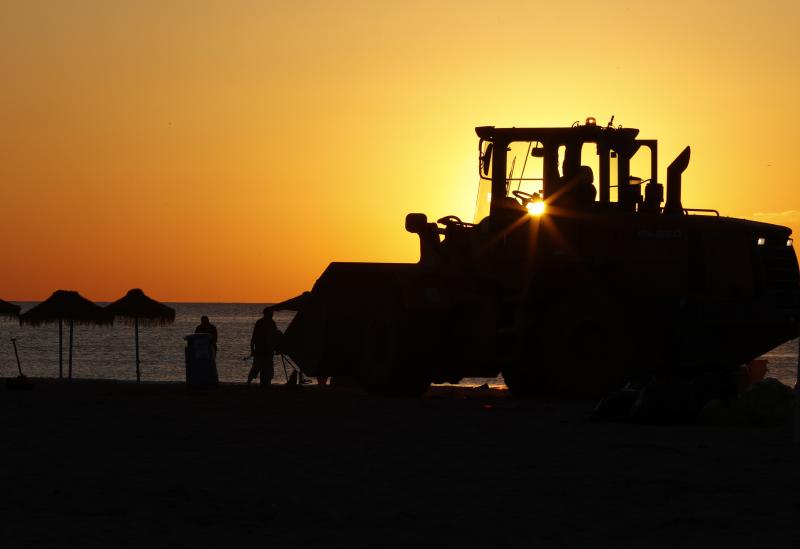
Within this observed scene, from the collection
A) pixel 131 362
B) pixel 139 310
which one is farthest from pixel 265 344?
pixel 131 362

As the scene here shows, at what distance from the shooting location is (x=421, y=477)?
1199cm

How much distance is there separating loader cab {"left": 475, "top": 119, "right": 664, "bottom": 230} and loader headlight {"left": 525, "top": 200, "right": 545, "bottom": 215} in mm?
14

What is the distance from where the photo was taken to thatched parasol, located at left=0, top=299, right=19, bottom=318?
1545 inches

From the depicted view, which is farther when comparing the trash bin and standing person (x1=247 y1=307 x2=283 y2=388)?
standing person (x1=247 y1=307 x2=283 y2=388)

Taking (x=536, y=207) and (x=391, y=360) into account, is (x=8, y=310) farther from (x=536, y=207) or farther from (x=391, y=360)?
(x=536, y=207)

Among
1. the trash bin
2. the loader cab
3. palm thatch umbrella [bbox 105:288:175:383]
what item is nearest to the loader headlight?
the loader cab

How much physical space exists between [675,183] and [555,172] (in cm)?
179

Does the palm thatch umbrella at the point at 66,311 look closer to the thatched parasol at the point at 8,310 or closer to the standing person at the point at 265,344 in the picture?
the thatched parasol at the point at 8,310

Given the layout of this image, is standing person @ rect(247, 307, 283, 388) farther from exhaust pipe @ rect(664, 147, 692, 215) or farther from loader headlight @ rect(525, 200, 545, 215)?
exhaust pipe @ rect(664, 147, 692, 215)

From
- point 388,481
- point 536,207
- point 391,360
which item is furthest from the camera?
point 391,360

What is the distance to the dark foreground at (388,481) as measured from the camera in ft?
30.4

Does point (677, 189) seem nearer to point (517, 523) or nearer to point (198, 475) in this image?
point (198, 475)

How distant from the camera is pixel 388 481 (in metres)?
11.7

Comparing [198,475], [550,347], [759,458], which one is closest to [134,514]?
[198,475]
